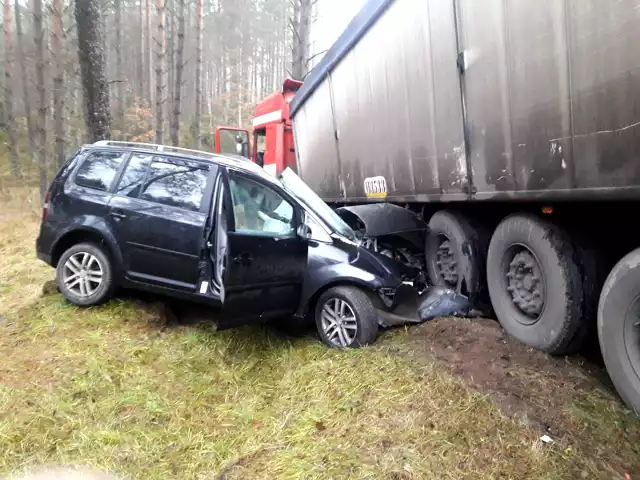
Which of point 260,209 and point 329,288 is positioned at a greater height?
point 260,209

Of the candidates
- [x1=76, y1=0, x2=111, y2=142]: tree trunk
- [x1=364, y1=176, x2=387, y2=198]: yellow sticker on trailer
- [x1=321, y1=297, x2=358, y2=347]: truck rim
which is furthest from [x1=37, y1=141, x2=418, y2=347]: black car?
[x1=76, y1=0, x2=111, y2=142]: tree trunk

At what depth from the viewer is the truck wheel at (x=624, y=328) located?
273 cm

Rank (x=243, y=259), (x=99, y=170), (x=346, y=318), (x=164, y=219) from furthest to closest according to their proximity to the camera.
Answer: (x=99, y=170) < (x=164, y=219) < (x=346, y=318) < (x=243, y=259)

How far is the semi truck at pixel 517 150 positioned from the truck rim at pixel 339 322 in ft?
3.82

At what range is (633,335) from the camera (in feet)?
9.05

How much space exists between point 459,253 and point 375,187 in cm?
157

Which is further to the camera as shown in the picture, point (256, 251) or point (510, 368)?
point (256, 251)

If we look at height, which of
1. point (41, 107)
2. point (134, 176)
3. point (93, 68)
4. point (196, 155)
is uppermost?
point (41, 107)

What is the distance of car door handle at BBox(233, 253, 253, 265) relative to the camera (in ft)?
12.1

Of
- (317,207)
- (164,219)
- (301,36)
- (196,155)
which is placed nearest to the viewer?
(164,219)

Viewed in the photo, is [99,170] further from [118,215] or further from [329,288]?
[329,288]

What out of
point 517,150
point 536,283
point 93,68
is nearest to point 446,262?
point 536,283

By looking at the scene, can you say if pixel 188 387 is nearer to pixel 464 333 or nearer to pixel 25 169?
pixel 464 333

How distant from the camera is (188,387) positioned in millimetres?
3479
